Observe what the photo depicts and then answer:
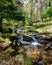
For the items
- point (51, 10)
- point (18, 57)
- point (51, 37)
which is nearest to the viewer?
point (18, 57)

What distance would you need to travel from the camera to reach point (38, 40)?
1177 centimetres

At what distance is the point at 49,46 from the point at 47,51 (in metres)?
0.65

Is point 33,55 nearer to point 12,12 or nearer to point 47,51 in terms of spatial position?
point 47,51

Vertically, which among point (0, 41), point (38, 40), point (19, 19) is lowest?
point (38, 40)

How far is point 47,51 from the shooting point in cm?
948

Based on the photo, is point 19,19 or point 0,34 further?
point 0,34

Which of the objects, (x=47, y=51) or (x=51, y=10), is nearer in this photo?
(x=47, y=51)

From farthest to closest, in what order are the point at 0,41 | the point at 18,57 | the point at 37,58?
1. the point at 0,41
2. the point at 37,58
3. the point at 18,57

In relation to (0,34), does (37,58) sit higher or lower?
lower

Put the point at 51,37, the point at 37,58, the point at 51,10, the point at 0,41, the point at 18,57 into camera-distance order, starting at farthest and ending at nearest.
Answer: the point at 51,10
the point at 51,37
the point at 0,41
the point at 37,58
the point at 18,57

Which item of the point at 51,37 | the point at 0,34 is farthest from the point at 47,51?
the point at 0,34

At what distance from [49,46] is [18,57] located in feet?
10.2

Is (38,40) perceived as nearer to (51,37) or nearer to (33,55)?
(51,37)

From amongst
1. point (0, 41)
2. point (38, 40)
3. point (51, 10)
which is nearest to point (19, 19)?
point (0, 41)
